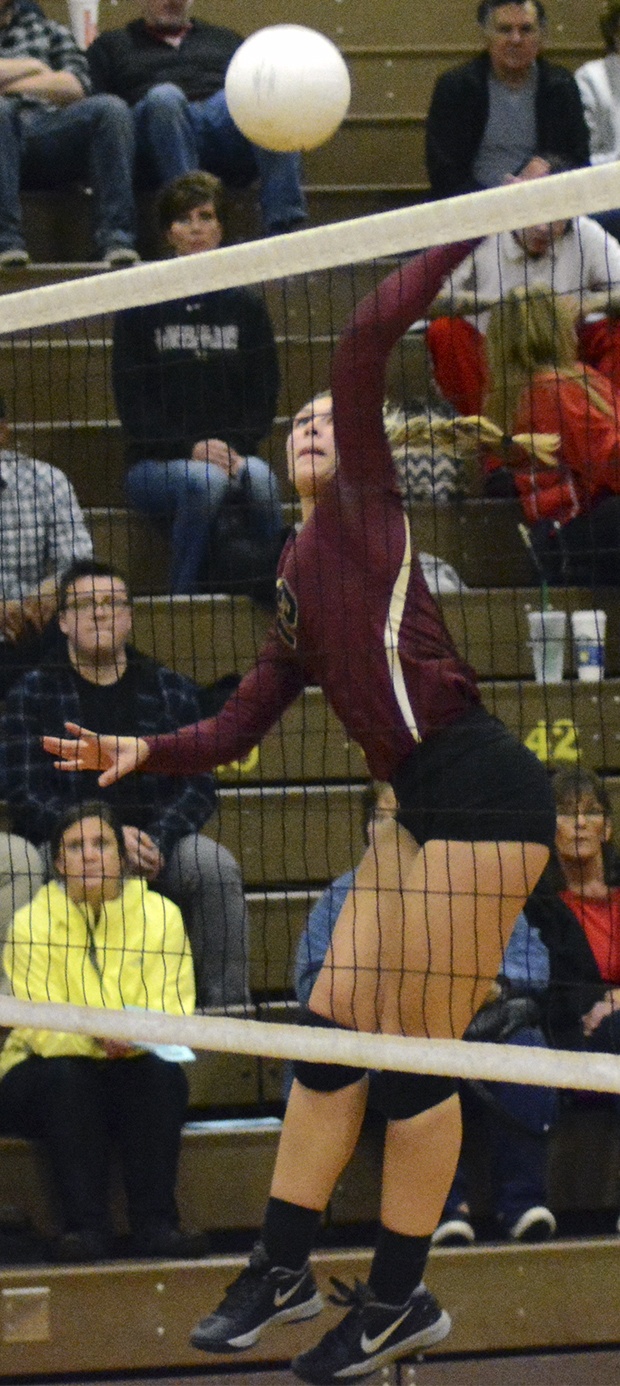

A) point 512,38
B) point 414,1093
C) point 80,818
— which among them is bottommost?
point 414,1093

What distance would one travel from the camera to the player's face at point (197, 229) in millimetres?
6680

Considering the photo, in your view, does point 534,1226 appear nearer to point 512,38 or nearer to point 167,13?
point 512,38

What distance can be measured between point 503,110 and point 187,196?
1.60 metres

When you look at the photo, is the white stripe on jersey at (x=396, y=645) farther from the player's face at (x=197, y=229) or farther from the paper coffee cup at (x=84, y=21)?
the paper coffee cup at (x=84, y=21)

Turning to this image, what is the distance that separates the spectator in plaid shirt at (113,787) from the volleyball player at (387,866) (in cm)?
150

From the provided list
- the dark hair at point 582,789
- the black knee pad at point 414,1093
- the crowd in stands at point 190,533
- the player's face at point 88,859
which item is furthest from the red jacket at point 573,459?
the black knee pad at point 414,1093

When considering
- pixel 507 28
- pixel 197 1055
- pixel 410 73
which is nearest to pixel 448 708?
pixel 197 1055

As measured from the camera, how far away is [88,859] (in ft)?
17.2

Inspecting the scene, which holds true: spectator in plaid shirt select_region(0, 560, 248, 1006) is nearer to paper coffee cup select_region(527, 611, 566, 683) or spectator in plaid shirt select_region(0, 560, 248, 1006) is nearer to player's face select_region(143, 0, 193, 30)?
paper coffee cup select_region(527, 611, 566, 683)

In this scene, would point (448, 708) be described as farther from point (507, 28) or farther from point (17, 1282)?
point (507, 28)

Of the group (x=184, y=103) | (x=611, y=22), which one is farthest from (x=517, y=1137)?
(x=611, y=22)

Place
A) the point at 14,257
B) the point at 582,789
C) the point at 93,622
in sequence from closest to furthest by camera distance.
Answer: the point at 582,789 → the point at 93,622 → the point at 14,257

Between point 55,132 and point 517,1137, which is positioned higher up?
point 55,132

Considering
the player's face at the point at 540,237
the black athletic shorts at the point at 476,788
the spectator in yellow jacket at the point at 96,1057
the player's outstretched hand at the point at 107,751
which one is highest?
the player's face at the point at 540,237
